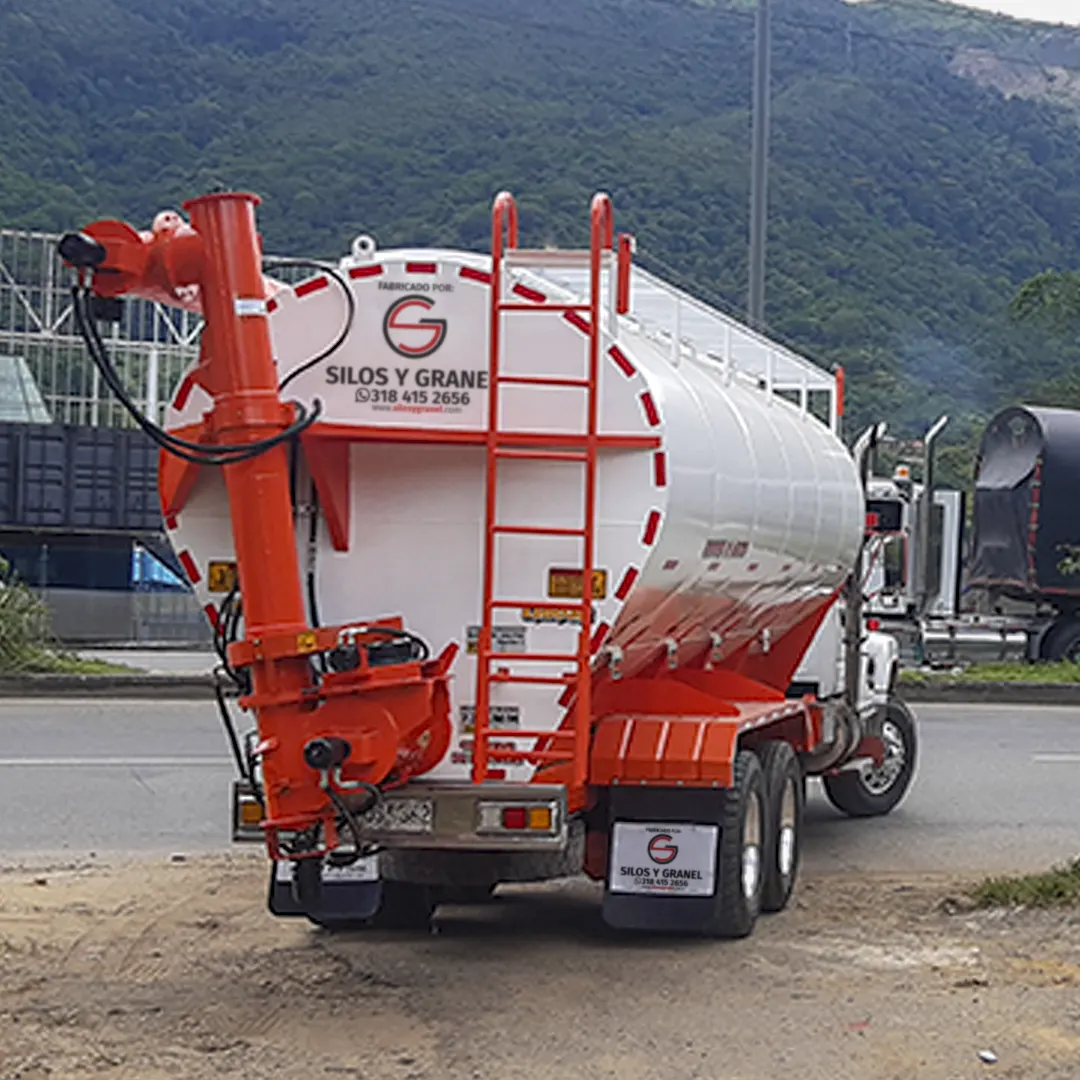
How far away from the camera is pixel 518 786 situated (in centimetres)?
825

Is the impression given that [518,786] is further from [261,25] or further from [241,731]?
[261,25]

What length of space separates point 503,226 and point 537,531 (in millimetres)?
1197

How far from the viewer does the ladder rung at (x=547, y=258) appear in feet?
27.5

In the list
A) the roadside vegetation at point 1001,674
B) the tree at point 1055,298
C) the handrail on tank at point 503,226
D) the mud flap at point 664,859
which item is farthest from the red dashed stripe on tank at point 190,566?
the tree at point 1055,298

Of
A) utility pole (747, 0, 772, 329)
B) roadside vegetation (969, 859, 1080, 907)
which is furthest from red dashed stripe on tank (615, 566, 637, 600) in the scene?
utility pole (747, 0, 772, 329)

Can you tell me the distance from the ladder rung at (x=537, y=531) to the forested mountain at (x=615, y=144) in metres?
34.8

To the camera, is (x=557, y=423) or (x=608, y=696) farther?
(x=608, y=696)

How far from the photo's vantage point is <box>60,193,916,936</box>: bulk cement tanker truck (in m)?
7.86

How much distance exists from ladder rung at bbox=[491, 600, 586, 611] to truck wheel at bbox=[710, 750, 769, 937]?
4.20 ft

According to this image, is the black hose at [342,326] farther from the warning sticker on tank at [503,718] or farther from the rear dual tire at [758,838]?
the rear dual tire at [758,838]

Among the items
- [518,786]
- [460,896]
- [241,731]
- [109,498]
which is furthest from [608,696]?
[109,498]

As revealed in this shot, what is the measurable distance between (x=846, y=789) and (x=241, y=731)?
5.70 metres

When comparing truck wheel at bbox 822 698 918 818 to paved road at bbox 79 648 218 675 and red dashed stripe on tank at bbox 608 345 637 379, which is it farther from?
paved road at bbox 79 648 218 675

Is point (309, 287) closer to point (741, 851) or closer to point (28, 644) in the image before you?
point (741, 851)
